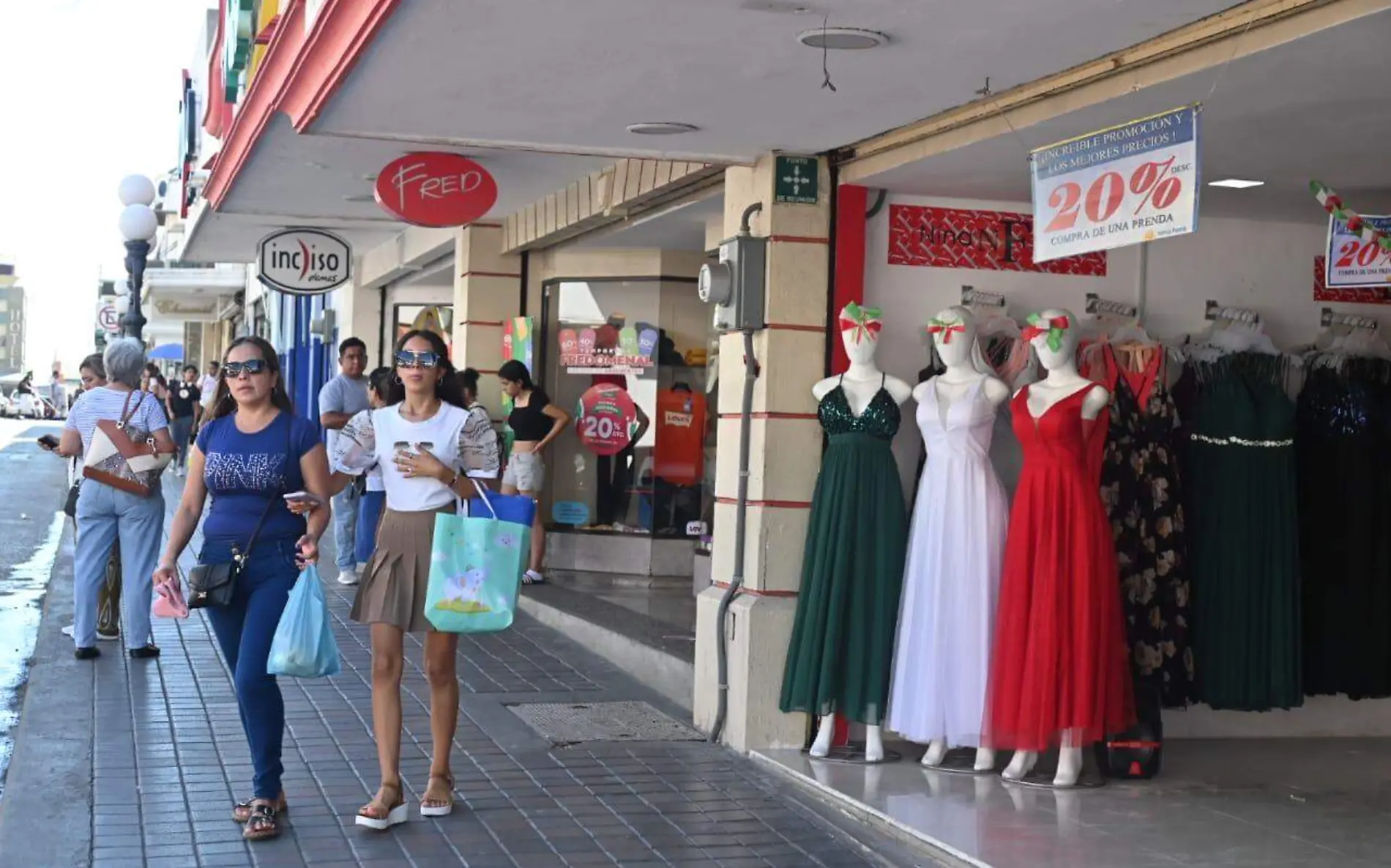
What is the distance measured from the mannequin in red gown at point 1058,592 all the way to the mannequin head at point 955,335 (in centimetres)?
28

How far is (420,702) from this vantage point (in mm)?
8312

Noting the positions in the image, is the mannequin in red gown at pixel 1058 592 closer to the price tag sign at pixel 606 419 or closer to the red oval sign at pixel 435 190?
the red oval sign at pixel 435 190

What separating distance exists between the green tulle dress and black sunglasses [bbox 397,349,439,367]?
1984 millimetres

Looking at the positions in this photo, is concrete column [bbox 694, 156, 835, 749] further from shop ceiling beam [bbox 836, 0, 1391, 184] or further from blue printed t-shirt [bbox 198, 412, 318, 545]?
blue printed t-shirt [bbox 198, 412, 318, 545]

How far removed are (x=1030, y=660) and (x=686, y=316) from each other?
683cm

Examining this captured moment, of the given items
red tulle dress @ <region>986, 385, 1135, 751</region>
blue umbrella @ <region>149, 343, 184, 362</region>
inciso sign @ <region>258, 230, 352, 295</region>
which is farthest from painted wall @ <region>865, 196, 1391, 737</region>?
blue umbrella @ <region>149, 343, 184, 362</region>

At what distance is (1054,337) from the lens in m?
6.87

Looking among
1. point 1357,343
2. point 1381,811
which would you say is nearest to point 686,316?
point 1357,343

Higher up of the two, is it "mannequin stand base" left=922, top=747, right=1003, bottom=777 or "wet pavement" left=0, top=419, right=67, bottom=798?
"wet pavement" left=0, top=419, right=67, bottom=798

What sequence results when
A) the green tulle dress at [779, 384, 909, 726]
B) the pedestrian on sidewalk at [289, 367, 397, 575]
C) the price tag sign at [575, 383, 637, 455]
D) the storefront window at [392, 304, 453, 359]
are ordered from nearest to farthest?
1. the green tulle dress at [779, 384, 909, 726]
2. the pedestrian on sidewalk at [289, 367, 397, 575]
3. the price tag sign at [575, 383, 637, 455]
4. the storefront window at [392, 304, 453, 359]

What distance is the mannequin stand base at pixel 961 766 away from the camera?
7047 millimetres

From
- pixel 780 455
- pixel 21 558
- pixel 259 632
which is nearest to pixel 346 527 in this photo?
pixel 21 558

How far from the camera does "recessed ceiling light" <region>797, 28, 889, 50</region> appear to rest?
17.4 feet

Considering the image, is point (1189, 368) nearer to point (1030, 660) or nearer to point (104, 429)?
point (1030, 660)
